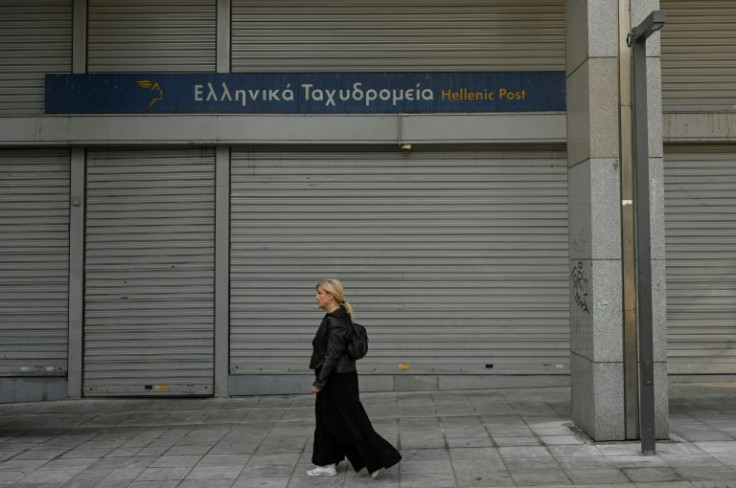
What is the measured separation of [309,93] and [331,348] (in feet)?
18.9

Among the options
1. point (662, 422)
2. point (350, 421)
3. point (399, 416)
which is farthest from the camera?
point (399, 416)

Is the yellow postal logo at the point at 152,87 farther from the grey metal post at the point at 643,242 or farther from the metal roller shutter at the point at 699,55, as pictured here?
the metal roller shutter at the point at 699,55

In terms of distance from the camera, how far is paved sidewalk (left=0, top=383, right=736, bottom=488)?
260 inches

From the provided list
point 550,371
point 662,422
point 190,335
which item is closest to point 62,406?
point 190,335

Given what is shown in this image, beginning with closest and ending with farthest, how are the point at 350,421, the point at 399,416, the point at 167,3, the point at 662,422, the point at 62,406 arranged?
the point at 350,421 < the point at 662,422 < the point at 399,416 < the point at 62,406 < the point at 167,3

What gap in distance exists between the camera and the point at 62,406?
1066 centimetres

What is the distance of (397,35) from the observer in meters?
11.3

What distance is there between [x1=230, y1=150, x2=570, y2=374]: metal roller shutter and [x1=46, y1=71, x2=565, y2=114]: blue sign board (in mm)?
750

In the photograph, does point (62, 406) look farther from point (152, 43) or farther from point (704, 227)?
point (704, 227)

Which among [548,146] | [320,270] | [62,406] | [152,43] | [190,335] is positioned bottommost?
[62,406]

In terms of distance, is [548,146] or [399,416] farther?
[548,146]

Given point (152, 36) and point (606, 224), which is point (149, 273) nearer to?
point (152, 36)

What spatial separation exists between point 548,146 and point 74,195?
7.43 m

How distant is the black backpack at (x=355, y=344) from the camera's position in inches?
256
